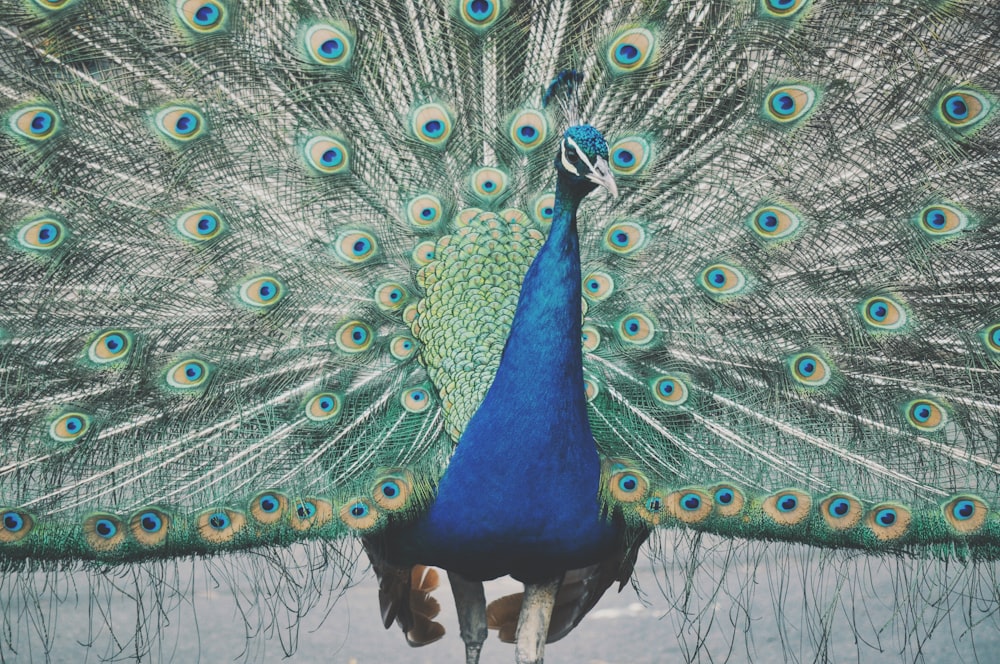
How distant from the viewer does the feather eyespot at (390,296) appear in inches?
90.8

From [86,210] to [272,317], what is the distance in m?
0.44

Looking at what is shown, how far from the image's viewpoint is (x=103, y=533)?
2141mm

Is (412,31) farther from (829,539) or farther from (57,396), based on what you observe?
(829,539)

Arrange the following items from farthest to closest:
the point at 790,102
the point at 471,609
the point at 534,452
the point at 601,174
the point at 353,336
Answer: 1. the point at 471,609
2. the point at 353,336
3. the point at 790,102
4. the point at 534,452
5. the point at 601,174

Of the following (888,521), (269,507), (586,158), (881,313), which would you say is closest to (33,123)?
(269,507)

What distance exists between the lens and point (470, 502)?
6.91ft

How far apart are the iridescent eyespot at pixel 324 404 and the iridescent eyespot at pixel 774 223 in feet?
3.05

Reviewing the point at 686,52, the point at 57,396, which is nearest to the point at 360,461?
the point at 57,396

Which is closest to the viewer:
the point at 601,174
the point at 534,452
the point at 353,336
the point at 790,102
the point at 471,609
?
the point at 601,174

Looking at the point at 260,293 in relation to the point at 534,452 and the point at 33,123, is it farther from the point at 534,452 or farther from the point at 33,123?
the point at 534,452

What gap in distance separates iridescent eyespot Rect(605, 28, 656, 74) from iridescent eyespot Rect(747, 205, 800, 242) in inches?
15.4

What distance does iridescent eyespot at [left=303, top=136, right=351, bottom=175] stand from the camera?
7.39 feet

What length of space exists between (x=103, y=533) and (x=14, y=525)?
19 cm

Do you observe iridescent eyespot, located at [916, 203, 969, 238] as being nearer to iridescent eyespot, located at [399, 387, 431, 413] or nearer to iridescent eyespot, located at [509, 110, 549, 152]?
iridescent eyespot, located at [509, 110, 549, 152]
